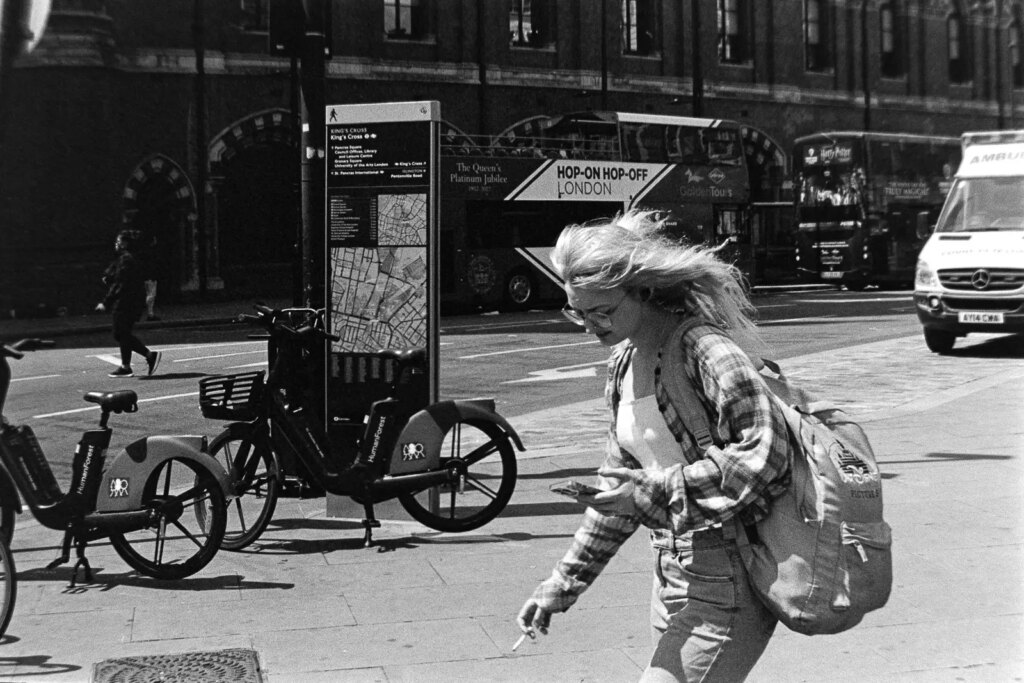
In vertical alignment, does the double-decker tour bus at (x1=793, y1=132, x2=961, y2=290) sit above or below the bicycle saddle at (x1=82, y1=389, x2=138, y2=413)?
above

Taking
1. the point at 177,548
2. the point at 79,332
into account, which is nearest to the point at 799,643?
the point at 177,548

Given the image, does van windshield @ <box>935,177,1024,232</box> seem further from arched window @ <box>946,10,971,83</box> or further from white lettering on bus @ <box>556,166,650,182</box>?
arched window @ <box>946,10,971,83</box>

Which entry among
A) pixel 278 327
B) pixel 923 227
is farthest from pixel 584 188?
pixel 278 327

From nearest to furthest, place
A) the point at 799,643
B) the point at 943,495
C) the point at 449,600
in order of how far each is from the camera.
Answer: the point at 799,643
the point at 449,600
the point at 943,495

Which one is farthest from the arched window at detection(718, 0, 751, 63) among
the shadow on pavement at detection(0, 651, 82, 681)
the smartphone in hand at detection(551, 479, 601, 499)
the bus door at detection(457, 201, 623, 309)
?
the smartphone in hand at detection(551, 479, 601, 499)

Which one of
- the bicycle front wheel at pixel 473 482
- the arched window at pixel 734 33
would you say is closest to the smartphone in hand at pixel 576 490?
the bicycle front wheel at pixel 473 482

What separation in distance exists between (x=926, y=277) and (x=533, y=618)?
44.9 ft

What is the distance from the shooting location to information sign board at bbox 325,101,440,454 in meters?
6.81

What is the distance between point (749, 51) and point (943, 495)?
31.1 metres

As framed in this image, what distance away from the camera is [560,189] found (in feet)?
89.2

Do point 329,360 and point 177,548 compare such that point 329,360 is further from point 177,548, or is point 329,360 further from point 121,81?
point 121,81

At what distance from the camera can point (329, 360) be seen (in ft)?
23.1

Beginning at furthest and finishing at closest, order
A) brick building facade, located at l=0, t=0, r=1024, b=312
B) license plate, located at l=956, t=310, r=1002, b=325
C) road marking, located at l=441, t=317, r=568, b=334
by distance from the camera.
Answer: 1. brick building facade, located at l=0, t=0, r=1024, b=312
2. road marking, located at l=441, t=317, r=568, b=334
3. license plate, located at l=956, t=310, r=1002, b=325

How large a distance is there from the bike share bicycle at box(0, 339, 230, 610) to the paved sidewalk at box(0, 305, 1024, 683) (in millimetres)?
149
